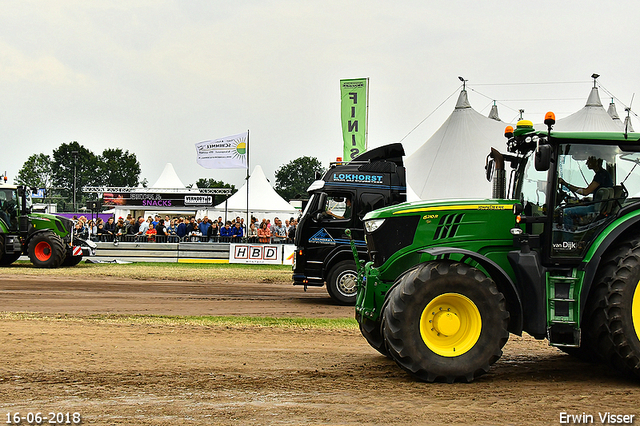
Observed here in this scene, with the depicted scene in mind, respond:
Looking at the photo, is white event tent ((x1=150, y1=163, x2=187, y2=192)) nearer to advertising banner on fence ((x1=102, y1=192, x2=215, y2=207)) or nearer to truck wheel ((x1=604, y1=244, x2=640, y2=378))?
advertising banner on fence ((x1=102, y1=192, x2=215, y2=207))

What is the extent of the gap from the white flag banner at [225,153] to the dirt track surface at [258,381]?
68.2 ft

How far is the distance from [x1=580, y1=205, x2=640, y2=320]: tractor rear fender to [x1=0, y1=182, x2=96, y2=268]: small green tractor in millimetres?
18978

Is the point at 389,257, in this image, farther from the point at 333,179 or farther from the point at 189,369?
the point at 333,179

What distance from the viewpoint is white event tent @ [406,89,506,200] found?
24.6 m

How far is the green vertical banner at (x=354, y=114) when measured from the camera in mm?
23750

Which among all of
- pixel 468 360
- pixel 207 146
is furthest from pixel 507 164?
pixel 207 146

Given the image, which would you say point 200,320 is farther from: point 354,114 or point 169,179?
point 169,179

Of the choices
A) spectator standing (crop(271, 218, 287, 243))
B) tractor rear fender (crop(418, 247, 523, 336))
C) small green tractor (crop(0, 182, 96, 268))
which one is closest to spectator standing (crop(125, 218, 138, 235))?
small green tractor (crop(0, 182, 96, 268))

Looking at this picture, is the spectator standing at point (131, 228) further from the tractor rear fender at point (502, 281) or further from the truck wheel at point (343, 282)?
the tractor rear fender at point (502, 281)

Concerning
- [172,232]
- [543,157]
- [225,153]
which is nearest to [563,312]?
[543,157]

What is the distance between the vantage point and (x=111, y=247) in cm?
2450

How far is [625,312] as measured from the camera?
5.72 metres

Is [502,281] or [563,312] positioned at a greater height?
[502,281]

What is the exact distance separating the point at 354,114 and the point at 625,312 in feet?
62.3
